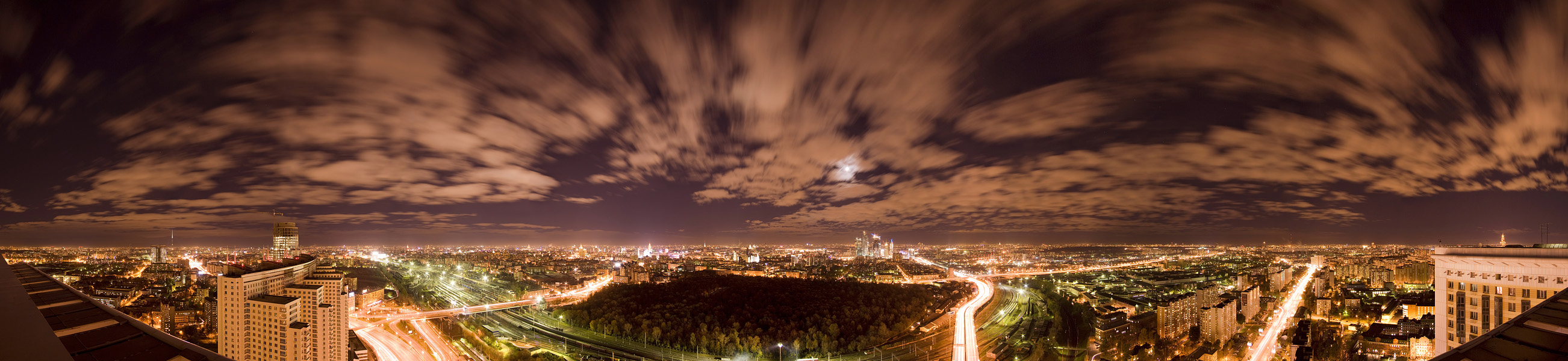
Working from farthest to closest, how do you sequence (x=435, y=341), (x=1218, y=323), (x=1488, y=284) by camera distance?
(x=1218, y=323)
(x=435, y=341)
(x=1488, y=284)

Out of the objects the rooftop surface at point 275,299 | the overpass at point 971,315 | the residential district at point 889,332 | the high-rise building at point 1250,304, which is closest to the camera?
the residential district at point 889,332

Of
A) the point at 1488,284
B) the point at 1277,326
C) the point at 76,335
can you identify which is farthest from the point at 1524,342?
the point at 1277,326

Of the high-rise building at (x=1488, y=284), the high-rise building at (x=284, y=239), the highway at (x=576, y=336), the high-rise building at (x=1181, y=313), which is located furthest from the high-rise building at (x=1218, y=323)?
the high-rise building at (x=284, y=239)

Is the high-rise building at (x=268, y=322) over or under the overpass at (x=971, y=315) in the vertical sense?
over

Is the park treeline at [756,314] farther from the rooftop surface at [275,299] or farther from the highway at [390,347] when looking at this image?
the rooftop surface at [275,299]

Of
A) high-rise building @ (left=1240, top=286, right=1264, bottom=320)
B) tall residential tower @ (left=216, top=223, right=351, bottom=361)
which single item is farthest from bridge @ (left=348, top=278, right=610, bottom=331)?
high-rise building @ (left=1240, top=286, right=1264, bottom=320)

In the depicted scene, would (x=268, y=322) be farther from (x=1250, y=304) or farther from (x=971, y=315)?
(x=1250, y=304)

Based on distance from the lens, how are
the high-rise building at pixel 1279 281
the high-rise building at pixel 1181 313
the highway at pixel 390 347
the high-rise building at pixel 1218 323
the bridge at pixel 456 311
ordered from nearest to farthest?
the highway at pixel 390 347
the high-rise building at pixel 1218 323
the high-rise building at pixel 1181 313
the bridge at pixel 456 311
the high-rise building at pixel 1279 281
